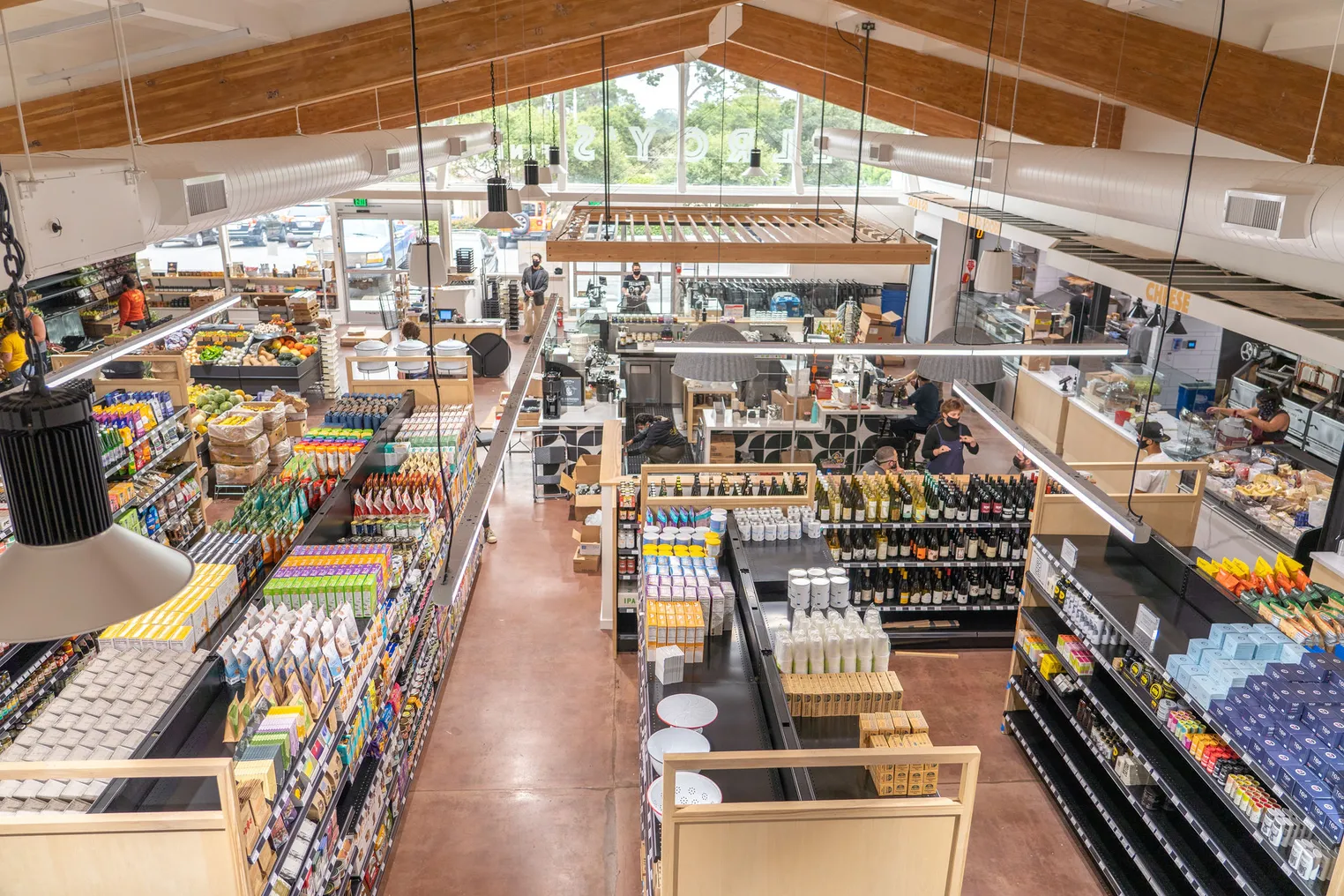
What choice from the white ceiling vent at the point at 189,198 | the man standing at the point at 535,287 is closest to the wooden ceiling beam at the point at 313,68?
the white ceiling vent at the point at 189,198

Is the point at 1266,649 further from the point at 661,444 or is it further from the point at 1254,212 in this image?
the point at 661,444

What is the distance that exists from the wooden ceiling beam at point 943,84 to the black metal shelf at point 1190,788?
18.6 ft

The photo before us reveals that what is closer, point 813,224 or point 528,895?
point 528,895

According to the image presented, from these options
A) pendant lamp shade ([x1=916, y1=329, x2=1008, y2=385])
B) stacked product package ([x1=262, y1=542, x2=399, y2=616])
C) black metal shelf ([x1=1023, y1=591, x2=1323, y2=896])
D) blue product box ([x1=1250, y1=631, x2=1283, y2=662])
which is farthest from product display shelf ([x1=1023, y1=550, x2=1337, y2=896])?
stacked product package ([x1=262, y1=542, x2=399, y2=616])

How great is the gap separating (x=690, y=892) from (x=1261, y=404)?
7983 millimetres

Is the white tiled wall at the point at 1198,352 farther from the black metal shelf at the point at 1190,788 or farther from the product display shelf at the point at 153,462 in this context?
the product display shelf at the point at 153,462

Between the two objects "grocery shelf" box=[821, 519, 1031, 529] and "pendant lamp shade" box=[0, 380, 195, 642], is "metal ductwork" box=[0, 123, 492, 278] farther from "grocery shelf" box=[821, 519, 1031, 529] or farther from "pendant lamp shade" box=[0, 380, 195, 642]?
"grocery shelf" box=[821, 519, 1031, 529]

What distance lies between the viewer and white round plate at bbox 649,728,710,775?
4.76 meters

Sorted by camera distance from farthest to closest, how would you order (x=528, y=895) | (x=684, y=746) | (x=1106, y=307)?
(x=1106, y=307) → (x=528, y=895) → (x=684, y=746)

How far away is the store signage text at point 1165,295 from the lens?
7.59 meters

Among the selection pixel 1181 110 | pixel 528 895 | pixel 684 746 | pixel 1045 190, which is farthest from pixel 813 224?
pixel 528 895

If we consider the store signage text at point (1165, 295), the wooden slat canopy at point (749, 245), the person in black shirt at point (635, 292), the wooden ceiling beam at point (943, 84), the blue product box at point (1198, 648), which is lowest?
the blue product box at point (1198, 648)

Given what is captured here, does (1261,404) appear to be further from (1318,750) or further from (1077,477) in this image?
(1318,750)

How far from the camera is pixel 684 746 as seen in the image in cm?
482
